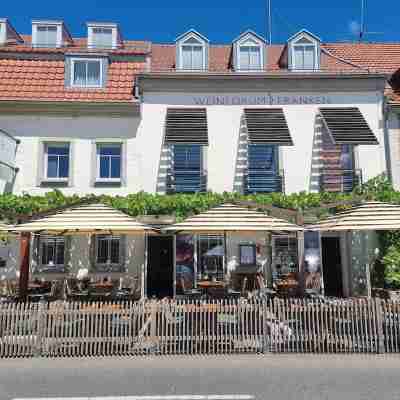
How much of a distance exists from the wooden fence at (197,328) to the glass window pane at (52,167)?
7.58 meters

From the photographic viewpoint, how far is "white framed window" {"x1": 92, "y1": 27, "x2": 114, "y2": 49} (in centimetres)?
1881

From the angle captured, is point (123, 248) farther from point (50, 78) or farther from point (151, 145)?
point (50, 78)

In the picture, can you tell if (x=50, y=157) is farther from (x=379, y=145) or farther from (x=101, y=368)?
(x=379, y=145)

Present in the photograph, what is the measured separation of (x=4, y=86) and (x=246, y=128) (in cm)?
929

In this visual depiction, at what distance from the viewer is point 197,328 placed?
336 inches

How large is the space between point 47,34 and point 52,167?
7.25 metres

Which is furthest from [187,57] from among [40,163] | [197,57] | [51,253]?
[51,253]

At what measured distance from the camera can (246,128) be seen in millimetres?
15078

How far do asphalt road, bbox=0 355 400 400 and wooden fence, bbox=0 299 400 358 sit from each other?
0.34m

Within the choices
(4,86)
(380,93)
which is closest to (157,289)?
(4,86)

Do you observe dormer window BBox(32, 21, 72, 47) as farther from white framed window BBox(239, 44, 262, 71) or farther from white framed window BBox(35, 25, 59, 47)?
white framed window BBox(239, 44, 262, 71)

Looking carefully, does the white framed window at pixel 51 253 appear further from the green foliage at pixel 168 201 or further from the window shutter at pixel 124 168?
the window shutter at pixel 124 168

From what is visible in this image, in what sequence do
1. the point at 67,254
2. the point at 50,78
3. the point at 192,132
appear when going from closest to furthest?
the point at 192,132, the point at 67,254, the point at 50,78

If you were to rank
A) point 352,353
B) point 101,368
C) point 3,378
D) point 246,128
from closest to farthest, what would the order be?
point 3,378 < point 101,368 < point 352,353 < point 246,128
